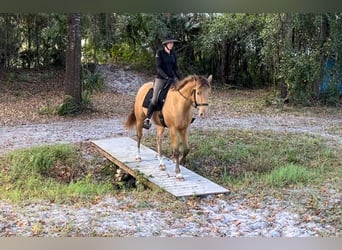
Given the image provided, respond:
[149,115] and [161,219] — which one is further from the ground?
[149,115]

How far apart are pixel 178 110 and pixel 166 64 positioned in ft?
1.22

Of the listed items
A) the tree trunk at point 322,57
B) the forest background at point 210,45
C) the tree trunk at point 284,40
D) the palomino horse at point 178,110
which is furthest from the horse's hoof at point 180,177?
the tree trunk at point 322,57

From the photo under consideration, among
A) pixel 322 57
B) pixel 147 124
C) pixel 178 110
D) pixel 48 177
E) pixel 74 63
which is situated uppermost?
pixel 322 57

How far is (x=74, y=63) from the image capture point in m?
4.22

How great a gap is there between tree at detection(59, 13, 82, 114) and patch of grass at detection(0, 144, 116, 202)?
1.21ft

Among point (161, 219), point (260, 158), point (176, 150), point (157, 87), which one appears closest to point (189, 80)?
point (157, 87)

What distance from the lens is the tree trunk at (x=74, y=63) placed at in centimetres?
419

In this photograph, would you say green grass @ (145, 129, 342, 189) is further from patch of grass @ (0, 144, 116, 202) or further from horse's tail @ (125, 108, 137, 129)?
patch of grass @ (0, 144, 116, 202)

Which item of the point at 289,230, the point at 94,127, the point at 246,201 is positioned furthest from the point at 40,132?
the point at 289,230

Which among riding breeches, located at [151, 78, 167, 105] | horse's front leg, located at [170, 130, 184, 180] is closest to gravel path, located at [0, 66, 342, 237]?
horse's front leg, located at [170, 130, 184, 180]

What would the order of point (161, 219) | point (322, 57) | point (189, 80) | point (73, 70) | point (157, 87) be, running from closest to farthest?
point (161, 219)
point (189, 80)
point (157, 87)
point (73, 70)
point (322, 57)

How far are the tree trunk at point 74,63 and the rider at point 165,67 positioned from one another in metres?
0.68

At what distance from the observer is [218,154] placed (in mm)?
4164

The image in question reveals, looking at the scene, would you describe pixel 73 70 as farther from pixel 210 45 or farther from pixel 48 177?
pixel 210 45
